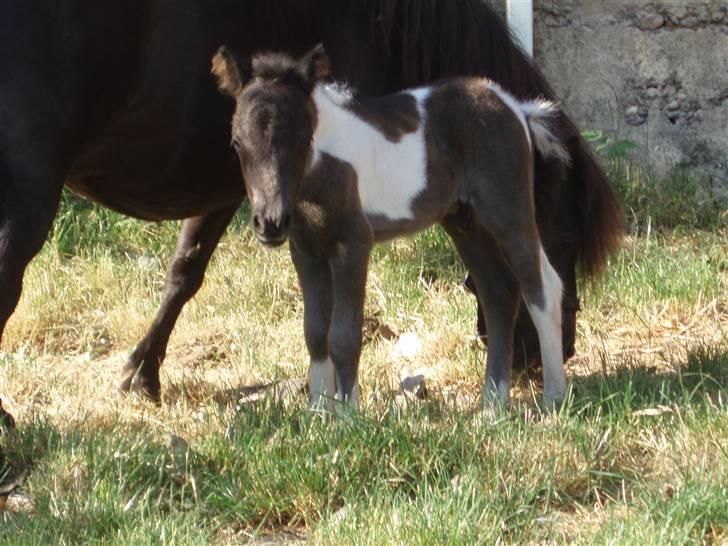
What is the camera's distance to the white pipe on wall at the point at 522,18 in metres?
7.61

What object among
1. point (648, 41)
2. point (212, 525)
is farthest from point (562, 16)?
point (212, 525)

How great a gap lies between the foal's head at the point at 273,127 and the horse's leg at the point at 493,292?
960 mm

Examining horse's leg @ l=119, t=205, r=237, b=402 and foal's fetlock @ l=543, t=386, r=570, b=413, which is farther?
horse's leg @ l=119, t=205, r=237, b=402

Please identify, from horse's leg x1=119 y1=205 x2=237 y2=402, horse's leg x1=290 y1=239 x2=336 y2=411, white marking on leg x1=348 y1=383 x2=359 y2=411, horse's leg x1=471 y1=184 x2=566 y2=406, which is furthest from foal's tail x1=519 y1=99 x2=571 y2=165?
horse's leg x1=119 y1=205 x2=237 y2=402

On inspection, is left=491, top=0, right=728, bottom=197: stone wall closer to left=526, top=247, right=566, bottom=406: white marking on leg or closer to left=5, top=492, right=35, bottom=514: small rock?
left=526, top=247, right=566, bottom=406: white marking on leg

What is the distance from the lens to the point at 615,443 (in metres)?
4.11

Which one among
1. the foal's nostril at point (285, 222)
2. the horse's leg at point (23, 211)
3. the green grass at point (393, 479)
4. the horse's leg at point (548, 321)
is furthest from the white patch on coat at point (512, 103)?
the horse's leg at point (23, 211)

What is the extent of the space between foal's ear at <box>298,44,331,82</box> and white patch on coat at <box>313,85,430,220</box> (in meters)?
0.07

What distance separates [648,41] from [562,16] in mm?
524

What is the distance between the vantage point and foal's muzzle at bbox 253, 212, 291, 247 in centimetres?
386

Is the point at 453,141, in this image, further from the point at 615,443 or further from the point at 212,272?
the point at 212,272

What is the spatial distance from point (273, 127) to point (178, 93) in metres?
0.80

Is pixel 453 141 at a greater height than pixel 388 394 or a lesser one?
greater

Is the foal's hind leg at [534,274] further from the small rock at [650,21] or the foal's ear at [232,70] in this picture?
the small rock at [650,21]
